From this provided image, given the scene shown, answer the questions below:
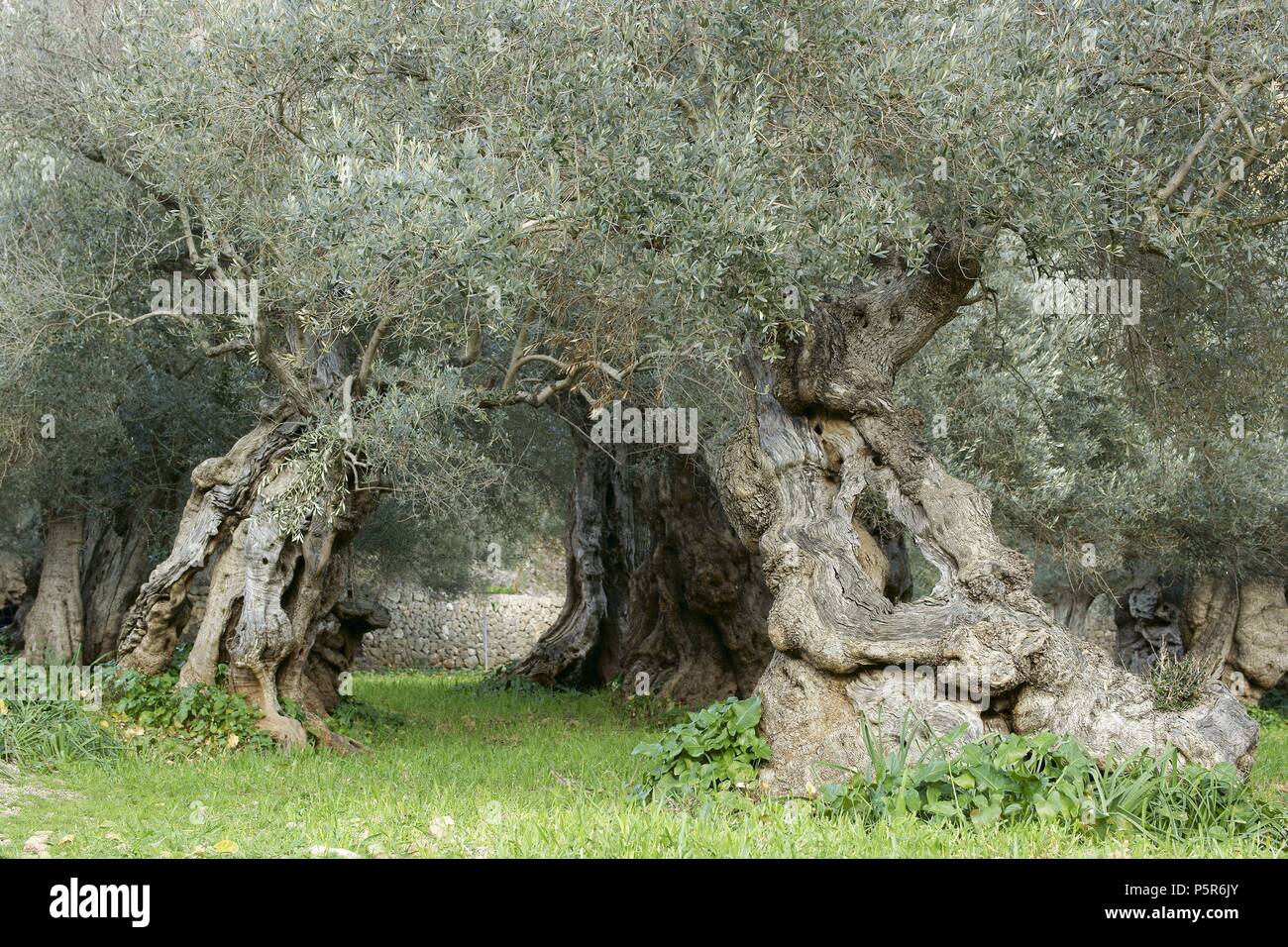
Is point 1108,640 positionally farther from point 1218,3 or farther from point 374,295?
point 374,295

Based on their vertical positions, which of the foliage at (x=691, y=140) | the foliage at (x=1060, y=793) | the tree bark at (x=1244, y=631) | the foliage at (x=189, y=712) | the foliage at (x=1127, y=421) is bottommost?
the tree bark at (x=1244, y=631)

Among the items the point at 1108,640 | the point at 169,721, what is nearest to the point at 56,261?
the point at 169,721

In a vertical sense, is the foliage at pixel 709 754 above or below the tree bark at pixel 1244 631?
above

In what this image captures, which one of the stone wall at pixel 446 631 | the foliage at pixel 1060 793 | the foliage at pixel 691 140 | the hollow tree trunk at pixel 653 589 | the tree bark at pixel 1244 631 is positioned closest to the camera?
the foliage at pixel 1060 793

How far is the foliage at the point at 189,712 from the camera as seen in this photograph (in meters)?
10.2

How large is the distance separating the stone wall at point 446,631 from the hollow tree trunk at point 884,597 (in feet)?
63.6

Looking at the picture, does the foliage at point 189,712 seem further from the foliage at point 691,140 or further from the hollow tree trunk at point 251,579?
the foliage at point 691,140

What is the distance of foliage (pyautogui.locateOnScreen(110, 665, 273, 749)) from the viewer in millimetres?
10164

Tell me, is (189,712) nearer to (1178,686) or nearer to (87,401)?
(87,401)

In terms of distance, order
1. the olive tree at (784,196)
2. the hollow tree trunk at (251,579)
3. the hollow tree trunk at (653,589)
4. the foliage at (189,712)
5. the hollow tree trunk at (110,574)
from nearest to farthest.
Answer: the olive tree at (784,196) < the foliage at (189,712) < the hollow tree trunk at (251,579) < the hollow tree trunk at (110,574) < the hollow tree trunk at (653,589)

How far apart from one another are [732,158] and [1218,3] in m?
3.68

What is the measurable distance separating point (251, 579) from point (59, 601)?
5.44 meters

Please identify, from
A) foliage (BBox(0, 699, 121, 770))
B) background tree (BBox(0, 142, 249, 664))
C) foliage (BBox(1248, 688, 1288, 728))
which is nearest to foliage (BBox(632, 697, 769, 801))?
foliage (BBox(0, 699, 121, 770))

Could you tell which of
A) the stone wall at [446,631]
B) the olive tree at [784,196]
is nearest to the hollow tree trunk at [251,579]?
the olive tree at [784,196]
